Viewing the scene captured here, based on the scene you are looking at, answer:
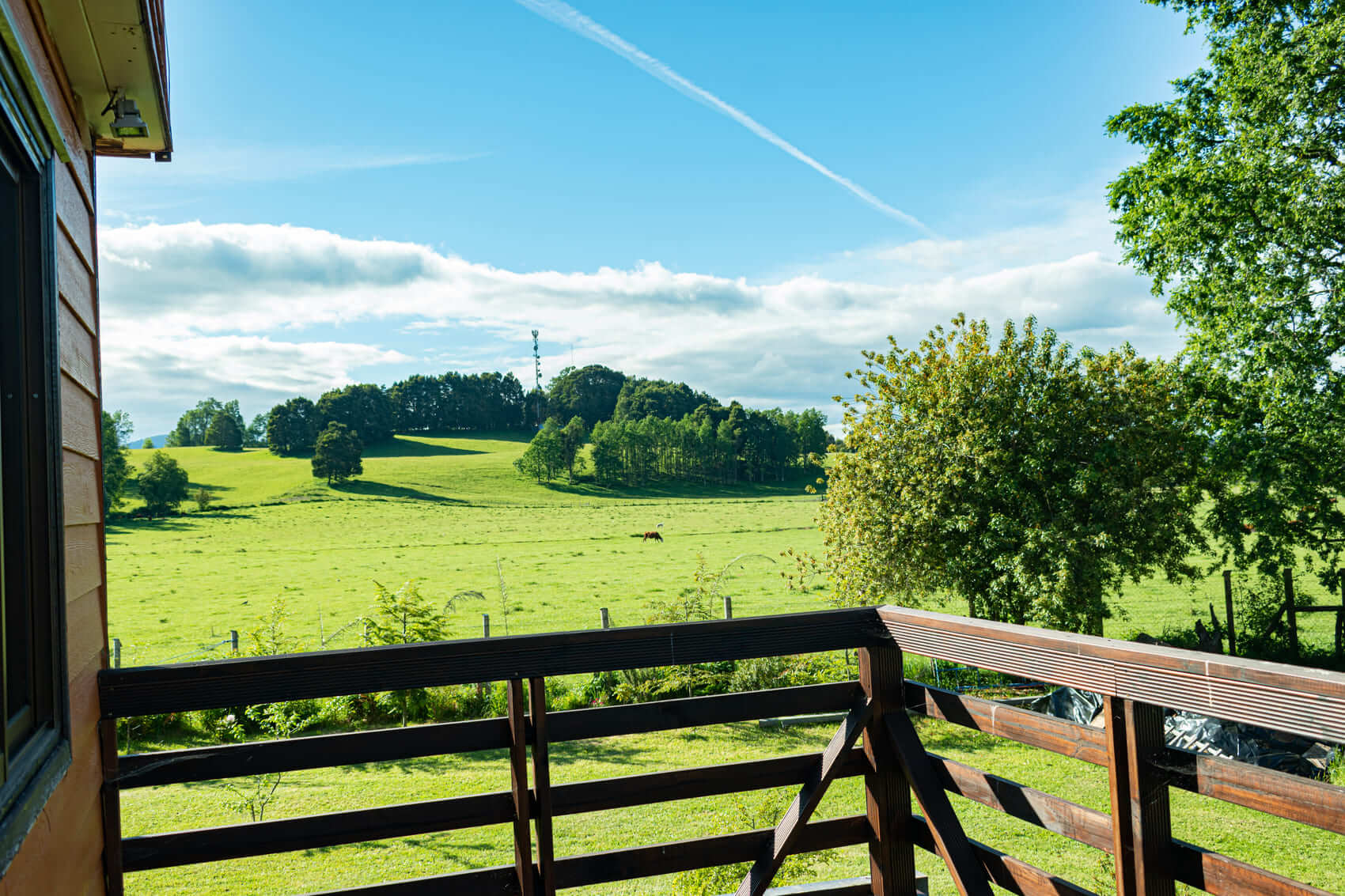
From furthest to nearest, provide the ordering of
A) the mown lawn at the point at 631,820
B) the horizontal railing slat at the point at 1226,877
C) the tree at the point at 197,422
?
1. the tree at the point at 197,422
2. the mown lawn at the point at 631,820
3. the horizontal railing slat at the point at 1226,877

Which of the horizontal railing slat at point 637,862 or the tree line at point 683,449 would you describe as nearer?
the horizontal railing slat at point 637,862

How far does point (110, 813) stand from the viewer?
1922 millimetres

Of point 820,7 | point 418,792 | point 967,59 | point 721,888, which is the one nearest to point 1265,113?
point 967,59

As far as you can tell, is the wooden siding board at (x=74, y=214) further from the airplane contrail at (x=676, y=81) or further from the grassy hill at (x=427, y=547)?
the grassy hill at (x=427, y=547)

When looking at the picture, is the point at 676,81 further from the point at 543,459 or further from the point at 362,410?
the point at 362,410

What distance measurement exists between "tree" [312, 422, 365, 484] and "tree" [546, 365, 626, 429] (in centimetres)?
3426

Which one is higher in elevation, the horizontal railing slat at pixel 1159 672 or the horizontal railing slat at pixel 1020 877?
the horizontal railing slat at pixel 1159 672

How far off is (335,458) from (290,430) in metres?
15.1

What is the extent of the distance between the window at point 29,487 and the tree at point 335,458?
6124cm

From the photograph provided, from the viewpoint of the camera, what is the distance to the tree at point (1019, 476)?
11.7 m

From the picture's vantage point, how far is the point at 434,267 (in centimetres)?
12838

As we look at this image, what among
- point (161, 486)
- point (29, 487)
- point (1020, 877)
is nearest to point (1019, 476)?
point (1020, 877)

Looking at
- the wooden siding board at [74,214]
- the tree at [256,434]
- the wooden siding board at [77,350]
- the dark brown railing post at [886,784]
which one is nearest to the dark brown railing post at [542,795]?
the dark brown railing post at [886,784]

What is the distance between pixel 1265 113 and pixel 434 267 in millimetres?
126955
